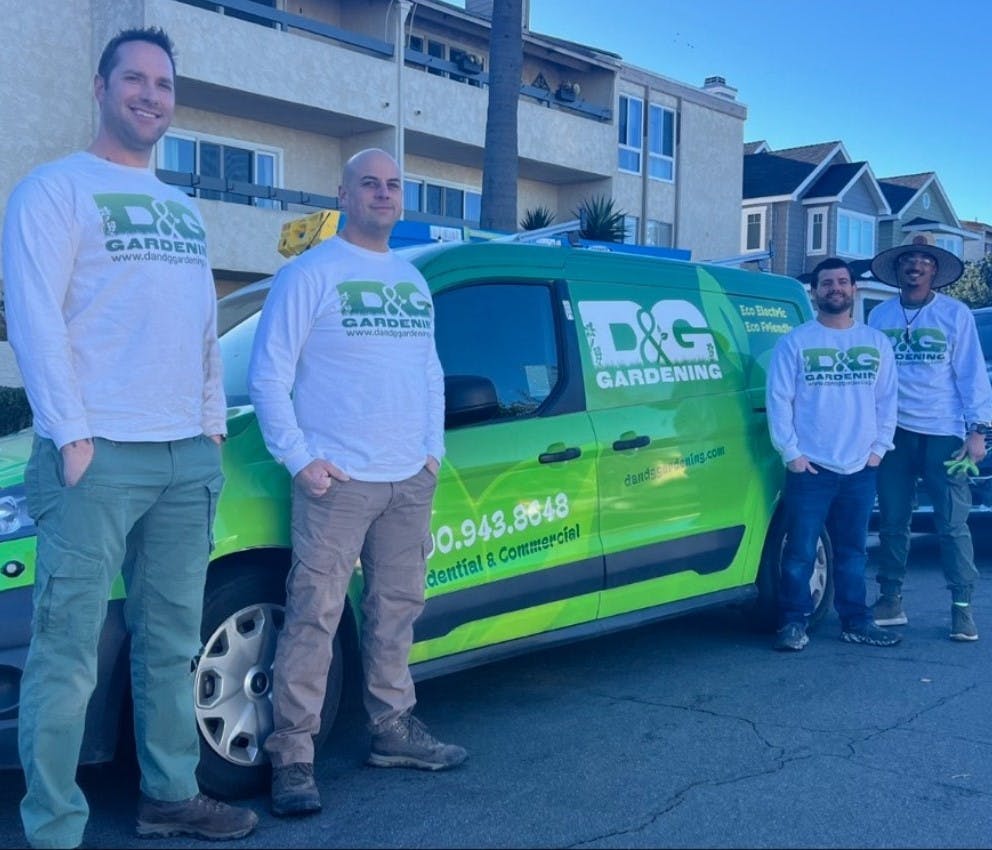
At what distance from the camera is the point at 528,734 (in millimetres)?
4641

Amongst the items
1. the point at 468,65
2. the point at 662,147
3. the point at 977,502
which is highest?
the point at 468,65

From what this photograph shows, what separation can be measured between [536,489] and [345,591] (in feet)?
3.49

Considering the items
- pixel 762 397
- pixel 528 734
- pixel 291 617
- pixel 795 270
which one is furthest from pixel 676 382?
pixel 795 270

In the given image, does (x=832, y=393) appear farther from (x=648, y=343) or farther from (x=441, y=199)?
(x=441, y=199)

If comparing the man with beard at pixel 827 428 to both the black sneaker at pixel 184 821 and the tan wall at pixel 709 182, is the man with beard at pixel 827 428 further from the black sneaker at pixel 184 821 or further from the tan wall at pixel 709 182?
the tan wall at pixel 709 182

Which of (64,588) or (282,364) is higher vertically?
(282,364)

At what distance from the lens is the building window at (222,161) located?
19.2m

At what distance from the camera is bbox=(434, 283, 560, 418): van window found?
4.64m

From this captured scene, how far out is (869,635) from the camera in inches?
243

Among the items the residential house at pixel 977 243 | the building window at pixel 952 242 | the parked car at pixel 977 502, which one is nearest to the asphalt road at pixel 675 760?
the parked car at pixel 977 502

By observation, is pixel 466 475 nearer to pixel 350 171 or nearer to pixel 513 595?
pixel 513 595

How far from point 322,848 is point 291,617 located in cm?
73

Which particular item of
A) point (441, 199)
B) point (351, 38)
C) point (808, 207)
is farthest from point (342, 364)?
point (808, 207)

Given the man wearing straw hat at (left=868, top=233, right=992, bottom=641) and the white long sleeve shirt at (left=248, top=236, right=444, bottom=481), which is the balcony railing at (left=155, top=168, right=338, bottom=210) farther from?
the white long sleeve shirt at (left=248, top=236, right=444, bottom=481)
